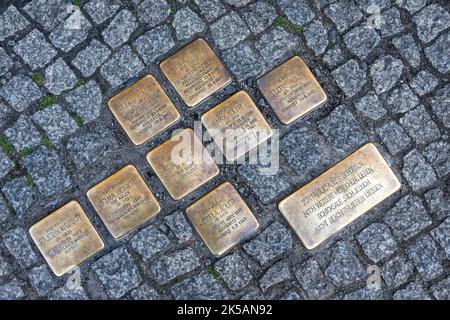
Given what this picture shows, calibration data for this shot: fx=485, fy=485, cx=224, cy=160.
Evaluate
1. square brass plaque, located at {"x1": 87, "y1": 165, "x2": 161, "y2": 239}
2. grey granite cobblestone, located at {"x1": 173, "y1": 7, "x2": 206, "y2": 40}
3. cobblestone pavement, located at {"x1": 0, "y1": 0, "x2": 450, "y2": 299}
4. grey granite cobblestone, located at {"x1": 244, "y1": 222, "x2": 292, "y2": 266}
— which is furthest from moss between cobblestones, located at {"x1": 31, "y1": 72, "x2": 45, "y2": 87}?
grey granite cobblestone, located at {"x1": 244, "y1": 222, "x2": 292, "y2": 266}

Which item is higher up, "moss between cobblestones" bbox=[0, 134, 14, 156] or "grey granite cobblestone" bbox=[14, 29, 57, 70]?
"grey granite cobblestone" bbox=[14, 29, 57, 70]

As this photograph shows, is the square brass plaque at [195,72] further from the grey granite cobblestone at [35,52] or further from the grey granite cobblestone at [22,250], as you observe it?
the grey granite cobblestone at [22,250]

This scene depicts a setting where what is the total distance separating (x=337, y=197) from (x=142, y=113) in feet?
4.48

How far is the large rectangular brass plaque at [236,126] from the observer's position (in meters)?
3.12

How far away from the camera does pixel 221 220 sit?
121 inches

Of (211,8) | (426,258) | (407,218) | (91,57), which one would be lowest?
(426,258)

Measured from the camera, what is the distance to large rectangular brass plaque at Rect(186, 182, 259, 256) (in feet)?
10.1

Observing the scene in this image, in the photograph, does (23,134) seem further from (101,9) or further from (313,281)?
(313,281)

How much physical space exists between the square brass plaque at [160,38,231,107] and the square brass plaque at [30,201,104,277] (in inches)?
40.4

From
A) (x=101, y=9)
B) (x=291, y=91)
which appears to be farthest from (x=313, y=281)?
(x=101, y=9)

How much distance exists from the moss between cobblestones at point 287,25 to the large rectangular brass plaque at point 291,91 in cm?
24

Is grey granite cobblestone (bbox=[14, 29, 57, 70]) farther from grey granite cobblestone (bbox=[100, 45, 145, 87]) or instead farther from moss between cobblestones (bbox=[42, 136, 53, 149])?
moss between cobblestones (bbox=[42, 136, 53, 149])

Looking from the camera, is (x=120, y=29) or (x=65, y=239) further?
(x=120, y=29)

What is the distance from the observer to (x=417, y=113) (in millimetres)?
3209
